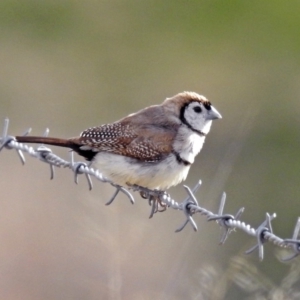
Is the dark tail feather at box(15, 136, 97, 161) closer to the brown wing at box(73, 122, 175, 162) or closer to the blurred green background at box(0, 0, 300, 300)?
the brown wing at box(73, 122, 175, 162)

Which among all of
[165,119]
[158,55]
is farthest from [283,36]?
[165,119]

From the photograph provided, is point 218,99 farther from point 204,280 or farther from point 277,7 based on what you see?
point 204,280

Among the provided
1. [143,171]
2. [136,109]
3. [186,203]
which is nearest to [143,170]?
[143,171]

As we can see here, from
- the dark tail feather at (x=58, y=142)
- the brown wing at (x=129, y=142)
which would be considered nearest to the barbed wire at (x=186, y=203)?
the dark tail feather at (x=58, y=142)

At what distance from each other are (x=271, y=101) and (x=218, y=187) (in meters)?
5.00

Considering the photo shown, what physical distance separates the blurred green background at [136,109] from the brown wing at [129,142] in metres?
0.42

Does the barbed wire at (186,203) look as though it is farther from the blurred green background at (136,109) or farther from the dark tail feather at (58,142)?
the blurred green background at (136,109)

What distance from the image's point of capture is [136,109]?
14.9 metres

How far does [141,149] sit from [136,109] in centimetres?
809

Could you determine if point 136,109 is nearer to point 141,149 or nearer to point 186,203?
point 141,149

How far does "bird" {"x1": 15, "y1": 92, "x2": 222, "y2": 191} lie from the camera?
266 inches

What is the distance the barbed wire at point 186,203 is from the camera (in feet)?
15.2

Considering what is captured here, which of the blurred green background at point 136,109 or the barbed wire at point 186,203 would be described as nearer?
the barbed wire at point 186,203

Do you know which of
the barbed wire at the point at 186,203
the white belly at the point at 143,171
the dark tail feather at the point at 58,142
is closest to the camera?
the barbed wire at the point at 186,203
